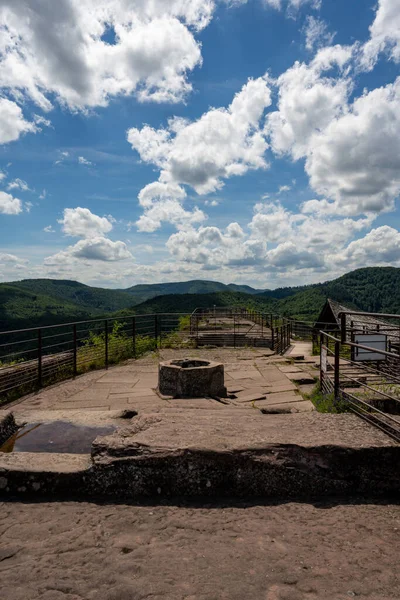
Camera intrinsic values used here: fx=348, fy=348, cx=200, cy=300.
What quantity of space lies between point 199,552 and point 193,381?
396 centimetres

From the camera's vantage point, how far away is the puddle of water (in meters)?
3.49

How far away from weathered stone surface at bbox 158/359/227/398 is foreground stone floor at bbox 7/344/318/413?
25 centimetres

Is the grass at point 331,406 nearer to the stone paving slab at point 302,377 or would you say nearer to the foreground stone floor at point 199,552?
the foreground stone floor at point 199,552

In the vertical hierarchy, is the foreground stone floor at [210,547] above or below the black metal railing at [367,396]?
below

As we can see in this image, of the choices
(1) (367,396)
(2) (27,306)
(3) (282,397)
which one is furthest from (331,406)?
(2) (27,306)

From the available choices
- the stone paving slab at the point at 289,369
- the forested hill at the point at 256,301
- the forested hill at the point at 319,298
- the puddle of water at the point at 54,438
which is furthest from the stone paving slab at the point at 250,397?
the forested hill at the point at 256,301

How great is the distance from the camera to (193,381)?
6062 millimetres

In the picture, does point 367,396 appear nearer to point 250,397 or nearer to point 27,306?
point 250,397

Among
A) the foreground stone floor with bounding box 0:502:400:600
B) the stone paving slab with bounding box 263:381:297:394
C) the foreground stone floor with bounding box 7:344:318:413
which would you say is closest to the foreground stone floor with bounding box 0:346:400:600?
the foreground stone floor with bounding box 0:502:400:600

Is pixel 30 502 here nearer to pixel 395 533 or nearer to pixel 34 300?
A: pixel 395 533

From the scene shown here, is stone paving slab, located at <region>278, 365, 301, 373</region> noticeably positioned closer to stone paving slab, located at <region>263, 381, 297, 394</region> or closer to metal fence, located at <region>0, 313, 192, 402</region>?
stone paving slab, located at <region>263, 381, 297, 394</region>

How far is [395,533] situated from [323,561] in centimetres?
63

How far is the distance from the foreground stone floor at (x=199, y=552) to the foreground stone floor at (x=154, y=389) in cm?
193

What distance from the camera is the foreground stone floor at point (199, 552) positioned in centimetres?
181
